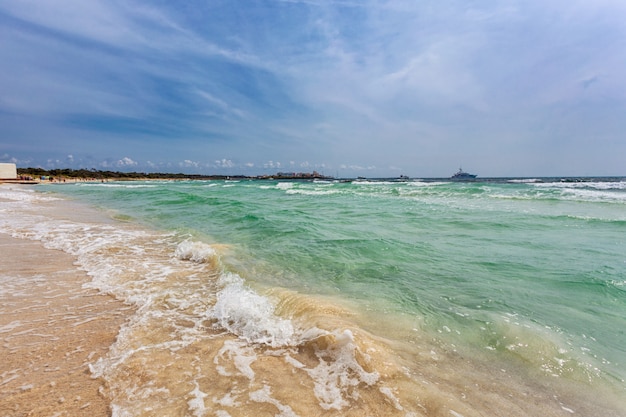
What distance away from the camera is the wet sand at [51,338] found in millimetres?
2469

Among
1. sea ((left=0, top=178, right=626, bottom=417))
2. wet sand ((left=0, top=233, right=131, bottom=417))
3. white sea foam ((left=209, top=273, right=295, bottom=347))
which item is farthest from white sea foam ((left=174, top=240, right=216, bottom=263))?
white sea foam ((left=209, top=273, right=295, bottom=347))

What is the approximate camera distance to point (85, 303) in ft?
14.7

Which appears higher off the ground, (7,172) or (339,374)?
(7,172)

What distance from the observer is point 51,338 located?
136 inches

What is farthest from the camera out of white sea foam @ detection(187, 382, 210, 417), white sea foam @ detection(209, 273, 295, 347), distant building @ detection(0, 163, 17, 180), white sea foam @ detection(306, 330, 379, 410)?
distant building @ detection(0, 163, 17, 180)

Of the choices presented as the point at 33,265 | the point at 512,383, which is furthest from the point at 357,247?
the point at 33,265

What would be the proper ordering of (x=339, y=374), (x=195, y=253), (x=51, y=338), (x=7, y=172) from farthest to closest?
(x=7, y=172), (x=195, y=253), (x=51, y=338), (x=339, y=374)

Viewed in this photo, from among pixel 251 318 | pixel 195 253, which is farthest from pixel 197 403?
pixel 195 253

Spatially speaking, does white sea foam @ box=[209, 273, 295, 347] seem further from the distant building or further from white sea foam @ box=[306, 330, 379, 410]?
the distant building

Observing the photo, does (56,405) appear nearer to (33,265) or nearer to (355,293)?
(355,293)

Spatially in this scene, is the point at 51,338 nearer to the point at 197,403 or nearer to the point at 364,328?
the point at 197,403

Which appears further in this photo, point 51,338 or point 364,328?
point 364,328

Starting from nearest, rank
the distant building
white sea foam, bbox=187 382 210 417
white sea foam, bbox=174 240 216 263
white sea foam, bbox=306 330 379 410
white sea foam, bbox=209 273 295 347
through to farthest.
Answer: white sea foam, bbox=187 382 210 417, white sea foam, bbox=306 330 379 410, white sea foam, bbox=209 273 295 347, white sea foam, bbox=174 240 216 263, the distant building

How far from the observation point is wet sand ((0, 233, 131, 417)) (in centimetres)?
247
